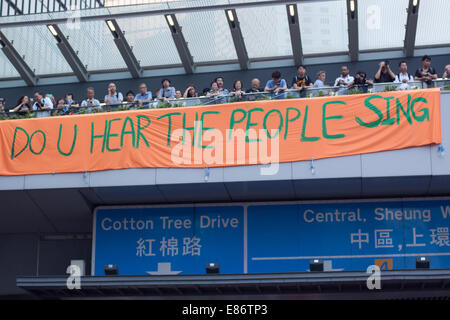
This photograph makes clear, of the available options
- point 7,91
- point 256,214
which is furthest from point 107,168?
point 7,91

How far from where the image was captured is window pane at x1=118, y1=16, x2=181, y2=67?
76.8ft

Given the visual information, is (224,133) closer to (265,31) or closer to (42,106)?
(265,31)

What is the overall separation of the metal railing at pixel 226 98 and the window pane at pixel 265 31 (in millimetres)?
4177

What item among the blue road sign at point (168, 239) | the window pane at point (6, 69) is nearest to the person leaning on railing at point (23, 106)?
the blue road sign at point (168, 239)

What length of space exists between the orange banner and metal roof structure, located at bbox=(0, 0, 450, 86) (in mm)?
4459

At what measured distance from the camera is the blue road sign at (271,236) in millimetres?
19219

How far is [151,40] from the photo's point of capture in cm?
2370

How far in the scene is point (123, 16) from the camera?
23078 millimetres

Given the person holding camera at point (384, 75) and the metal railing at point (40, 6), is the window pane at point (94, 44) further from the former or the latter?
the person holding camera at point (384, 75)

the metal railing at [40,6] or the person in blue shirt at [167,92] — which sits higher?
the metal railing at [40,6]

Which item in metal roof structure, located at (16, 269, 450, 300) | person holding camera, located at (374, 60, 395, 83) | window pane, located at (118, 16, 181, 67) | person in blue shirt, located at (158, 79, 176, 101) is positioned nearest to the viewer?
metal roof structure, located at (16, 269, 450, 300)

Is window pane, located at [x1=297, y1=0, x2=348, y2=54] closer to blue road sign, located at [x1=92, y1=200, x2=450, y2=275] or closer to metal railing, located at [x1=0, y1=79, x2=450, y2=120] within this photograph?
metal railing, located at [x1=0, y1=79, x2=450, y2=120]

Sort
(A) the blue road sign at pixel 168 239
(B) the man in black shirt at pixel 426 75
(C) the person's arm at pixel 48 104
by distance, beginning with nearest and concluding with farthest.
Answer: (B) the man in black shirt at pixel 426 75 → (A) the blue road sign at pixel 168 239 → (C) the person's arm at pixel 48 104

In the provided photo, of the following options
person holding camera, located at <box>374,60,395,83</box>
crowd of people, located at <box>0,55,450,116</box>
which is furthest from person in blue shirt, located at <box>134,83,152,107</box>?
person holding camera, located at <box>374,60,395,83</box>
